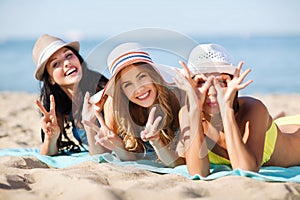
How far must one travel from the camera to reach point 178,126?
3459 mm

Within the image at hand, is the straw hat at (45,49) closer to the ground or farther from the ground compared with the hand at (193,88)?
closer to the ground

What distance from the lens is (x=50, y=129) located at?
388 cm

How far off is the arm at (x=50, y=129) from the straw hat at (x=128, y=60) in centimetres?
60

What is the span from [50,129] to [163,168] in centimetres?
105

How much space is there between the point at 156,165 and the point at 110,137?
1.32 ft

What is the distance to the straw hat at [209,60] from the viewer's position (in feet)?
9.91

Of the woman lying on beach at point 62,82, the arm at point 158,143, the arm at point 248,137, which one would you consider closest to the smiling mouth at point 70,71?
the woman lying on beach at point 62,82

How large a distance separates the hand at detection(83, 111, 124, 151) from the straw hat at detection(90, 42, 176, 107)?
0.24 metres

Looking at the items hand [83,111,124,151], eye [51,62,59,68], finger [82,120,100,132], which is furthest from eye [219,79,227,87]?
eye [51,62,59,68]

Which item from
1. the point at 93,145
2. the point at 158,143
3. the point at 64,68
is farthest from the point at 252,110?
the point at 64,68

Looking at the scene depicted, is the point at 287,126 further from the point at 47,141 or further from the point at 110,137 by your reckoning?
the point at 47,141

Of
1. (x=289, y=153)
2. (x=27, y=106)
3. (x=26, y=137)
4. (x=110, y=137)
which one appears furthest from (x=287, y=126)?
(x=27, y=106)

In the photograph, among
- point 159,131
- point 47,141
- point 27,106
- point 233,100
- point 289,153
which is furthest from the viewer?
point 27,106

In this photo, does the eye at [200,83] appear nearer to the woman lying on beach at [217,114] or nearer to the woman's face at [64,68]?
the woman lying on beach at [217,114]
